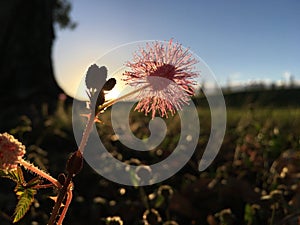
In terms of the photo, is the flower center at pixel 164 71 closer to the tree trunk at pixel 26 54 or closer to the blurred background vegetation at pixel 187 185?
the blurred background vegetation at pixel 187 185

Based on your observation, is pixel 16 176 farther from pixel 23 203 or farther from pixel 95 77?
pixel 95 77

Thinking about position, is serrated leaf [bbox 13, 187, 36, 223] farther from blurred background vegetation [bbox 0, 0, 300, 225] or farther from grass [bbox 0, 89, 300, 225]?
grass [bbox 0, 89, 300, 225]

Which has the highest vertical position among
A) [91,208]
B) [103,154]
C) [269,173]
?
[269,173]

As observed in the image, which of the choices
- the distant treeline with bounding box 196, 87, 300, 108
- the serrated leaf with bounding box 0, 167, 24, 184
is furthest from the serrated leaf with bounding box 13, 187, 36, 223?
the distant treeline with bounding box 196, 87, 300, 108

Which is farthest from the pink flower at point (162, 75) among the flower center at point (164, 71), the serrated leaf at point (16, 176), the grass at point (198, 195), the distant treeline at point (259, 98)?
the distant treeline at point (259, 98)

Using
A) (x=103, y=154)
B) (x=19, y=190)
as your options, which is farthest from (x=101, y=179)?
(x=19, y=190)

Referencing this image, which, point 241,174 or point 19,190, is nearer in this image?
point 19,190

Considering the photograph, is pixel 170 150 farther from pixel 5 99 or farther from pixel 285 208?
pixel 5 99

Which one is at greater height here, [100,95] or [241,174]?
[241,174]
